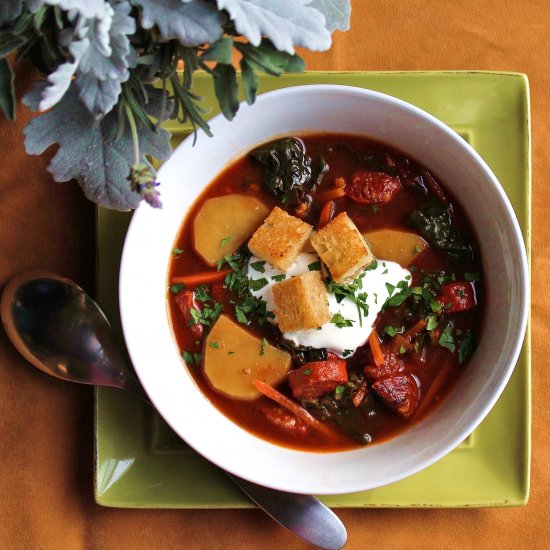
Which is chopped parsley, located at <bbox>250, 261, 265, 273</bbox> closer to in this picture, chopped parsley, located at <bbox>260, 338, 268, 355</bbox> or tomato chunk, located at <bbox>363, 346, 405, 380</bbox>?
chopped parsley, located at <bbox>260, 338, 268, 355</bbox>

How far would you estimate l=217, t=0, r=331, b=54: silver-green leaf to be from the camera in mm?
1805

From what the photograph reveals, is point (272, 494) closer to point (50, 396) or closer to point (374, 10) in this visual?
point (50, 396)

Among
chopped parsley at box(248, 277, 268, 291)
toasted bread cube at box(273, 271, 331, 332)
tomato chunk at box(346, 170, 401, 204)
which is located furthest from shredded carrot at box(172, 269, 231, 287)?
tomato chunk at box(346, 170, 401, 204)

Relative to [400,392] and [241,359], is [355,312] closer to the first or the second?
[400,392]

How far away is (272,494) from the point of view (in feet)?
9.98

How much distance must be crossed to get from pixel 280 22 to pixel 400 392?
5.18ft

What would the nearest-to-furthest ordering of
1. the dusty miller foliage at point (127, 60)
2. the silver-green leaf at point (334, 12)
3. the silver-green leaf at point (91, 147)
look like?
the dusty miller foliage at point (127, 60), the silver-green leaf at point (91, 147), the silver-green leaf at point (334, 12)

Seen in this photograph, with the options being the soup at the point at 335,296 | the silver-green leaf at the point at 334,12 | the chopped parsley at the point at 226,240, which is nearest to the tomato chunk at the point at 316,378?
the soup at the point at 335,296

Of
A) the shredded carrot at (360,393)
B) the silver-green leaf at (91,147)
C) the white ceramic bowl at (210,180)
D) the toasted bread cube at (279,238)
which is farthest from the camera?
the shredded carrot at (360,393)

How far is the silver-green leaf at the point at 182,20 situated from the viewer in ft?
5.96

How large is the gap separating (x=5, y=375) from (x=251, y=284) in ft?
3.72

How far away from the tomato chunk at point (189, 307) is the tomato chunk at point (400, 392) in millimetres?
726

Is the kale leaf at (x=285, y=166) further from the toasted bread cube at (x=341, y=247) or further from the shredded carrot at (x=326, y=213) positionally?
the toasted bread cube at (x=341, y=247)

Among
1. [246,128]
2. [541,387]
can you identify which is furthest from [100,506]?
[541,387]
